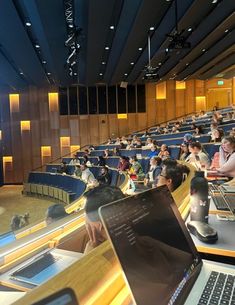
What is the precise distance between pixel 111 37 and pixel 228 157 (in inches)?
233

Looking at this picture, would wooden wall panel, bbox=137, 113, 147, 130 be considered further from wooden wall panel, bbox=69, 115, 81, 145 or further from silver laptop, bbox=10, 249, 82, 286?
silver laptop, bbox=10, 249, 82, 286

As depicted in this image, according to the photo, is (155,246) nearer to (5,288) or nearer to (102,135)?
(5,288)

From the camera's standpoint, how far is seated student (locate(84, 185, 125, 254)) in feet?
3.51

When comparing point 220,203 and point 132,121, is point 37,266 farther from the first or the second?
point 132,121

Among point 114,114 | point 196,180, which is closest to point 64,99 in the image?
point 114,114

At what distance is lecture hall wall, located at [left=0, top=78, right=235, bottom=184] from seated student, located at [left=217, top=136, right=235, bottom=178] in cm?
1175

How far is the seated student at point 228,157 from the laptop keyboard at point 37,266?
7.17ft

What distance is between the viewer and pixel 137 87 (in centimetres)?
1495

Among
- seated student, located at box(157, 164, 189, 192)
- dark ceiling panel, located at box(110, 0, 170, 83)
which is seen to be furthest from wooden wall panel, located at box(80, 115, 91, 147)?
seated student, located at box(157, 164, 189, 192)

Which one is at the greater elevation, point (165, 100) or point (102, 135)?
point (165, 100)

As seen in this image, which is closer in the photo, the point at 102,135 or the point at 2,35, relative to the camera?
the point at 2,35

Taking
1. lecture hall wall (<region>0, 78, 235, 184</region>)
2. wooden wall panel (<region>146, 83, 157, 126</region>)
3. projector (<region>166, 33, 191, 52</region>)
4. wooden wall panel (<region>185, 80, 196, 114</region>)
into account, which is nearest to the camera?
projector (<region>166, 33, 191, 52</region>)

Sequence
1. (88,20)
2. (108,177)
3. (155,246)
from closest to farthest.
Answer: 1. (155,246)
2. (88,20)
3. (108,177)

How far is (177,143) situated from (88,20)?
3.77 meters
